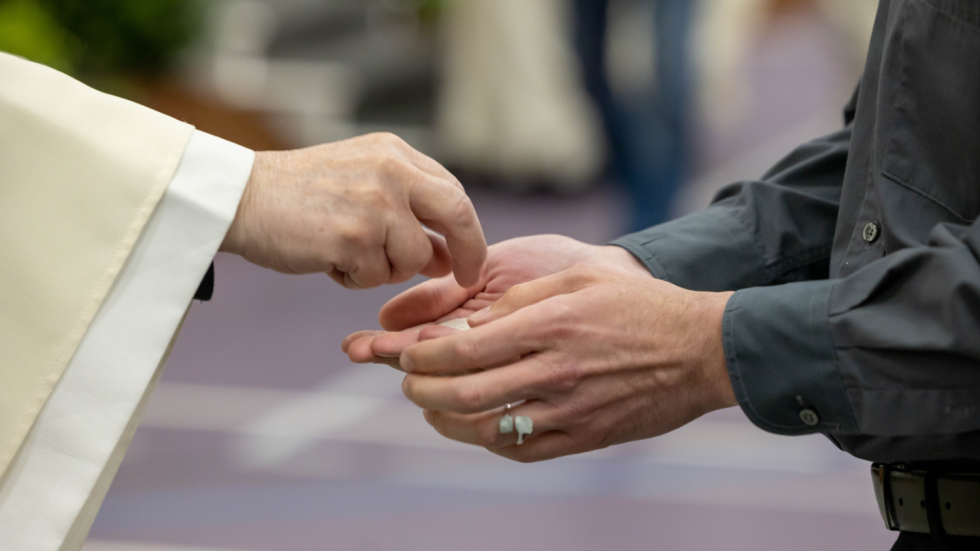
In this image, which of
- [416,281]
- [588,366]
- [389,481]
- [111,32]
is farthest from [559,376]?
[111,32]

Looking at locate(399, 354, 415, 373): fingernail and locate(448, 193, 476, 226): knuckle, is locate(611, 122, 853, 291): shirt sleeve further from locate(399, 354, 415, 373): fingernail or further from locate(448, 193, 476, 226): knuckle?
locate(399, 354, 415, 373): fingernail

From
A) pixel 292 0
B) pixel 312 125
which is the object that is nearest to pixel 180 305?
pixel 312 125

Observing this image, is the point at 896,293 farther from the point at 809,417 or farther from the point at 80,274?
the point at 80,274

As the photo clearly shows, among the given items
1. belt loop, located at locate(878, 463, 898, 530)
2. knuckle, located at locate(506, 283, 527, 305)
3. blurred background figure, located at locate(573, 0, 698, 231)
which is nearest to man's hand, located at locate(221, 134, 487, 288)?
knuckle, located at locate(506, 283, 527, 305)

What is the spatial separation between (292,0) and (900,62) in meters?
4.75

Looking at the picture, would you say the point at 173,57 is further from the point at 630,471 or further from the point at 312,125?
the point at 630,471

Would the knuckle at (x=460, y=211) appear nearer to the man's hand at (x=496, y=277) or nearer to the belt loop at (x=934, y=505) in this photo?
the man's hand at (x=496, y=277)

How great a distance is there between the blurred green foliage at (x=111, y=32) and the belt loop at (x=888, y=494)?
305 centimetres

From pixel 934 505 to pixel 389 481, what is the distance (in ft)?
4.82

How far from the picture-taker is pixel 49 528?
86 cm

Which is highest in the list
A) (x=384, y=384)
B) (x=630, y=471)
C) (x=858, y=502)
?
(x=858, y=502)

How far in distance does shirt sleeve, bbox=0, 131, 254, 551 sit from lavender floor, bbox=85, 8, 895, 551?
3.49ft

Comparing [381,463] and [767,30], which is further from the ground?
[767,30]

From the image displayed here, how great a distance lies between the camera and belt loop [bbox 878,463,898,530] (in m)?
0.94
